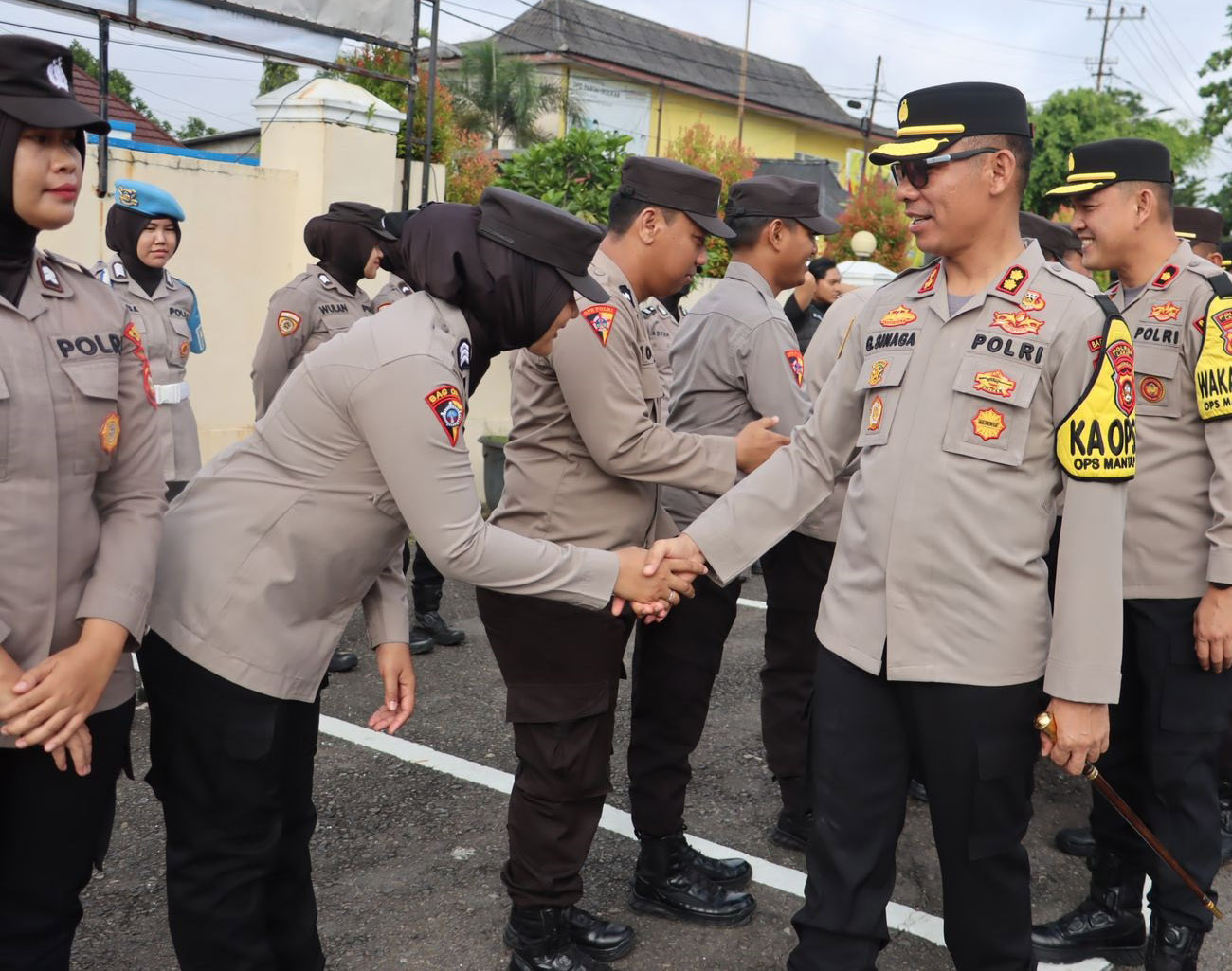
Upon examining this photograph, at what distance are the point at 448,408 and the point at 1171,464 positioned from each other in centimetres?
213

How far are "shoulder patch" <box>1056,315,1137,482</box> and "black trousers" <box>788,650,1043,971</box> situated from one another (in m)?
0.49

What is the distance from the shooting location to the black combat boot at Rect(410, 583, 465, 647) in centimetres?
613

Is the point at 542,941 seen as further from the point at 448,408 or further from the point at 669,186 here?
the point at 669,186

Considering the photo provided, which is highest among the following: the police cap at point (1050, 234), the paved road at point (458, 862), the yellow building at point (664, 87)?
the yellow building at point (664, 87)

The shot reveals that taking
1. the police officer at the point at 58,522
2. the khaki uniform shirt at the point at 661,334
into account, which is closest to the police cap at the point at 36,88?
the police officer at the point at 58,522

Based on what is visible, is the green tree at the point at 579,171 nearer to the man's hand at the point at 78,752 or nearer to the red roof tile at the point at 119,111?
the red roof tile at the point at 119,111

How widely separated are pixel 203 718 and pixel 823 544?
90.7 inches

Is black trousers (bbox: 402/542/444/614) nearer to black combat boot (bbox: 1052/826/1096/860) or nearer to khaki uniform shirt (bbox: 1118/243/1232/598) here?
black combat boot (bbox: 1052/826/1096/860)

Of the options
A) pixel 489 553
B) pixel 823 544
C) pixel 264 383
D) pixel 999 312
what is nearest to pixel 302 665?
pixel 489 553

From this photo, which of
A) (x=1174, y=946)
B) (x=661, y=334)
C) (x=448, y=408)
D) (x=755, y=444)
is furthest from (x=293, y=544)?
(x=1174, y=946)

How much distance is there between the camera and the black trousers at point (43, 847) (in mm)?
2170

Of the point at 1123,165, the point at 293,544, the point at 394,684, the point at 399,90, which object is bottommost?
the point at 394,684

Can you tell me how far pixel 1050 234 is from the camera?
5.54 m

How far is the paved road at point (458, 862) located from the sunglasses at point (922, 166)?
214cm
